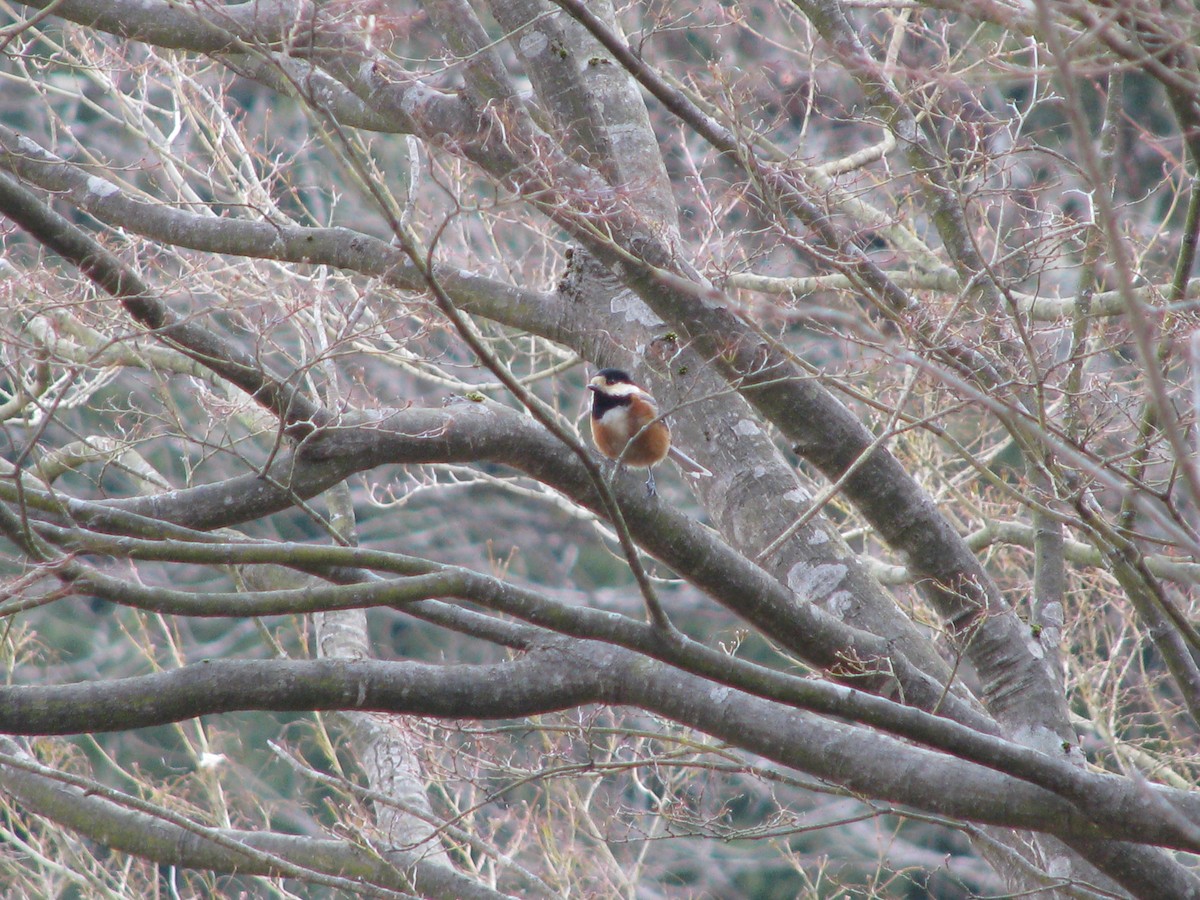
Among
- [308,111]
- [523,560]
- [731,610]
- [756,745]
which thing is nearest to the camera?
[308,111]

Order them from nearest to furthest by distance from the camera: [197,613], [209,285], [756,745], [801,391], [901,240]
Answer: [197,613] → [756,745] → [801,391] → [209,285] → [901,240]

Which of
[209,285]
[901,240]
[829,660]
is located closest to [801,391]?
[829,660]

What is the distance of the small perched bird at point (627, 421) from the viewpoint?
382cm

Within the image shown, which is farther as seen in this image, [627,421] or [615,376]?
[627,421]

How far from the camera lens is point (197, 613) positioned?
191 centimetres

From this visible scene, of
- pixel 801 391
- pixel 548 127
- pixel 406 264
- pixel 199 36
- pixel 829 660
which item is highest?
pixel 199 36

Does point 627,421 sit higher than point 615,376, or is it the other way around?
point 615,376

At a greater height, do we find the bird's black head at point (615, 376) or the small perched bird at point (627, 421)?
the bird's black head at point (615, 376)

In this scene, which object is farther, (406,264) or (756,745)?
(406,264)

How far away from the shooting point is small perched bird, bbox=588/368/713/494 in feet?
12.5

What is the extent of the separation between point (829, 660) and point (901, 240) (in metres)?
2.73

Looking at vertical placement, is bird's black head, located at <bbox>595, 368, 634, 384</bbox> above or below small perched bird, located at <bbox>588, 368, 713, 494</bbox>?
above

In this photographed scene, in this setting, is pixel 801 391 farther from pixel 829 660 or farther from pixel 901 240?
pixel 901 240

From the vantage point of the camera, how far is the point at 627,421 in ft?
13.1
